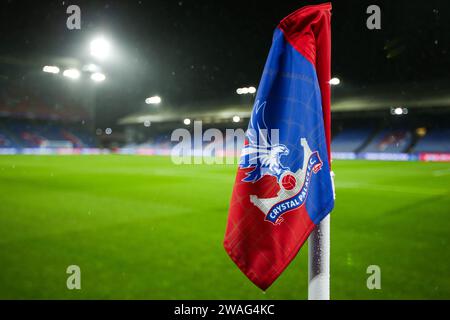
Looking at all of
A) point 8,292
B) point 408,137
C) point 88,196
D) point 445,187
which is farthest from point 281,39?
point 408,137

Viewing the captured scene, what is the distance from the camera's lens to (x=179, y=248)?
5.52 m

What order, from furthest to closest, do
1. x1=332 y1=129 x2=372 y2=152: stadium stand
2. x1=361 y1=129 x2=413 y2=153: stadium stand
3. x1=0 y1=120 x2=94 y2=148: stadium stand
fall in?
x1=0 y1=120 x2=94 y2=148: stadium stand
x1=332 y1=129 x2=372 y2=152: stadium stand
x1=361 y1=129 x2=413 y2=153: stadium stand

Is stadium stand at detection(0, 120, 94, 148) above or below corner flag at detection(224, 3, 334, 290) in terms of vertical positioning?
above

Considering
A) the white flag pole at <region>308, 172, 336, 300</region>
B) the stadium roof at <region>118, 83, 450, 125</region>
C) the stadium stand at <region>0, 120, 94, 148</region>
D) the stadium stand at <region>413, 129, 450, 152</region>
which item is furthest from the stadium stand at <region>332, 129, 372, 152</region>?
the white flag pole at <region>308, 172, 336, 300</region>

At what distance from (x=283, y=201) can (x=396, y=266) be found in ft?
13.1

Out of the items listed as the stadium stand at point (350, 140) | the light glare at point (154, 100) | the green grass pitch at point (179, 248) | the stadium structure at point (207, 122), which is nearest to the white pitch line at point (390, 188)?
the green grass pitch at point (179, 248)

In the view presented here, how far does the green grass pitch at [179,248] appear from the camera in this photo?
4.04 m

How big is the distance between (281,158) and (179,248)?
14.2 feet

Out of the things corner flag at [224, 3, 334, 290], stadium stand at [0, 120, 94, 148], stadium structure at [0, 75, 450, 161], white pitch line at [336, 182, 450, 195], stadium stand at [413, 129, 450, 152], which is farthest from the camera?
stadium stand at [0, 120, 94, 148]

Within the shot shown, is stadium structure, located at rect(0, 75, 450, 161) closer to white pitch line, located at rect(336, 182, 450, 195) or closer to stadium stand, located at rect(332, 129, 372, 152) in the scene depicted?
stadium stand, located at rect(332, 129, 372, 152)

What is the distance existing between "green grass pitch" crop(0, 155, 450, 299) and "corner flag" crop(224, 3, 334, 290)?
8.48 feet

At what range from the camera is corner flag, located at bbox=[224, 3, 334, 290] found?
151 centimetres

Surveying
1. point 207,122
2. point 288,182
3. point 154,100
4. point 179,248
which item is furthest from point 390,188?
point 154,100

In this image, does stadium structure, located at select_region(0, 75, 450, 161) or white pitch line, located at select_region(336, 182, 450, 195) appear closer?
white pitch line, located at select_region(336, 182, 450, 195)
